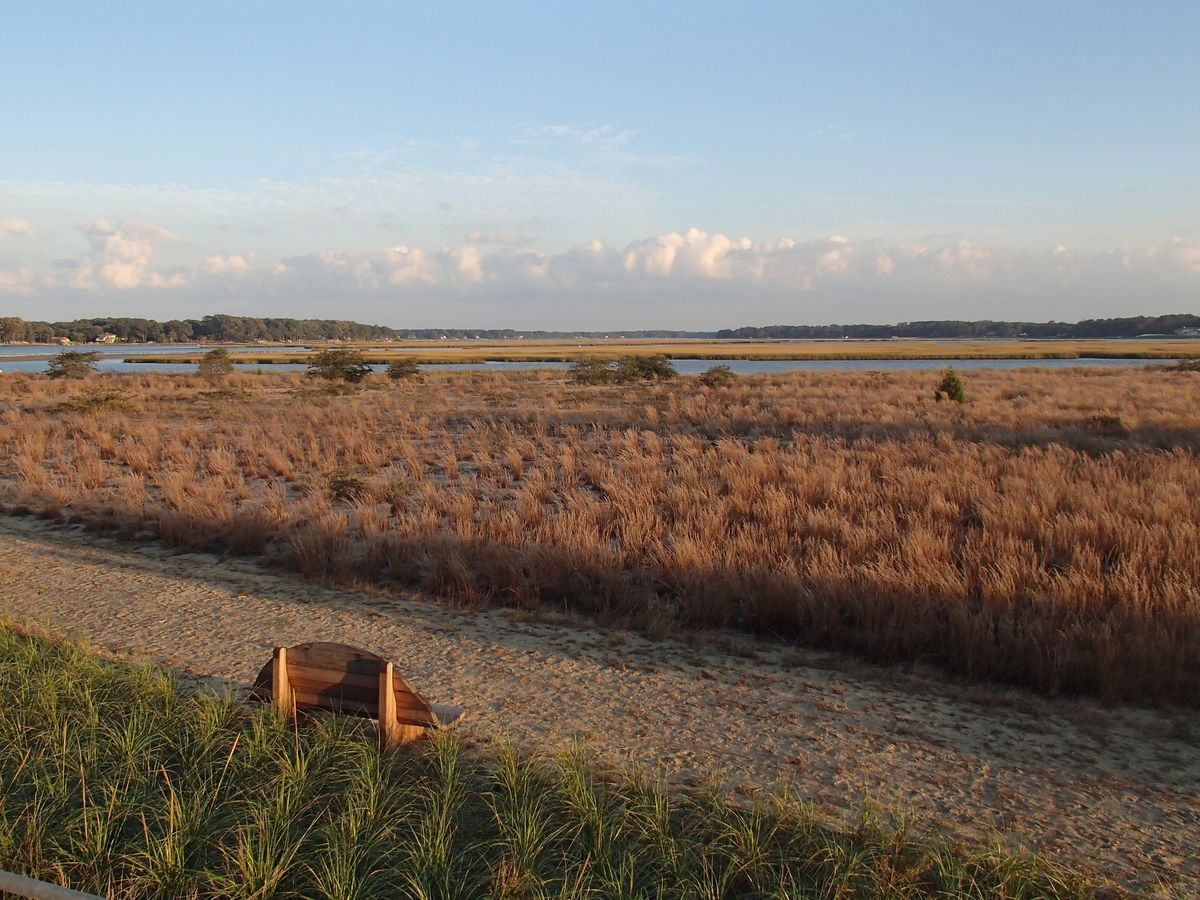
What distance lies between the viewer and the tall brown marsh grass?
23.8 feet

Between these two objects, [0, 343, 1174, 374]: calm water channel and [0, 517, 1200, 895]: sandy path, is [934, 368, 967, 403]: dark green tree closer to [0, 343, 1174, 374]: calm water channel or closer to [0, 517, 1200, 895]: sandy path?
[0, 517, 1200, 895]: sandy path

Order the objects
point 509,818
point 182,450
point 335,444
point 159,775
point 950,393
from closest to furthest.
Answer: point 509,818, point 159,775, point 182,450, point 335,444, point 950,393

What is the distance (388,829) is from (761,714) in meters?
2.67

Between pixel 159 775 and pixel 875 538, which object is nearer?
pixel 159 775

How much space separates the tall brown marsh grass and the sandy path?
2.11 feet

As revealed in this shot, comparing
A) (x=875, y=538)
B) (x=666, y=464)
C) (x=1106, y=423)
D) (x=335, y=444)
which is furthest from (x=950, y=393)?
(x=875, y=538)

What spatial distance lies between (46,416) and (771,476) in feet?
82.9

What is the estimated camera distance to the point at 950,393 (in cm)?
3105

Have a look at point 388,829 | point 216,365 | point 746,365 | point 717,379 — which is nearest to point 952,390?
point 717,379

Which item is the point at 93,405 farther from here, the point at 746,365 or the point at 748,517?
the point at 746,365

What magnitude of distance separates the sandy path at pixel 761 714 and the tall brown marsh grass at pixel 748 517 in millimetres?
642

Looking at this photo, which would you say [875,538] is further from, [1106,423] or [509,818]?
[1106,423]

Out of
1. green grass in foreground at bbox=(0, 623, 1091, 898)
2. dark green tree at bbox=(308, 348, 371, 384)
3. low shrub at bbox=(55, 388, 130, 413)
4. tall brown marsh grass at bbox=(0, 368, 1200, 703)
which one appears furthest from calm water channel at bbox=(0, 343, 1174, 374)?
green grass in foreground at bbox=(0, 623, 1091, 898)

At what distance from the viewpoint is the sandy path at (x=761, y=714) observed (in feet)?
14.6
